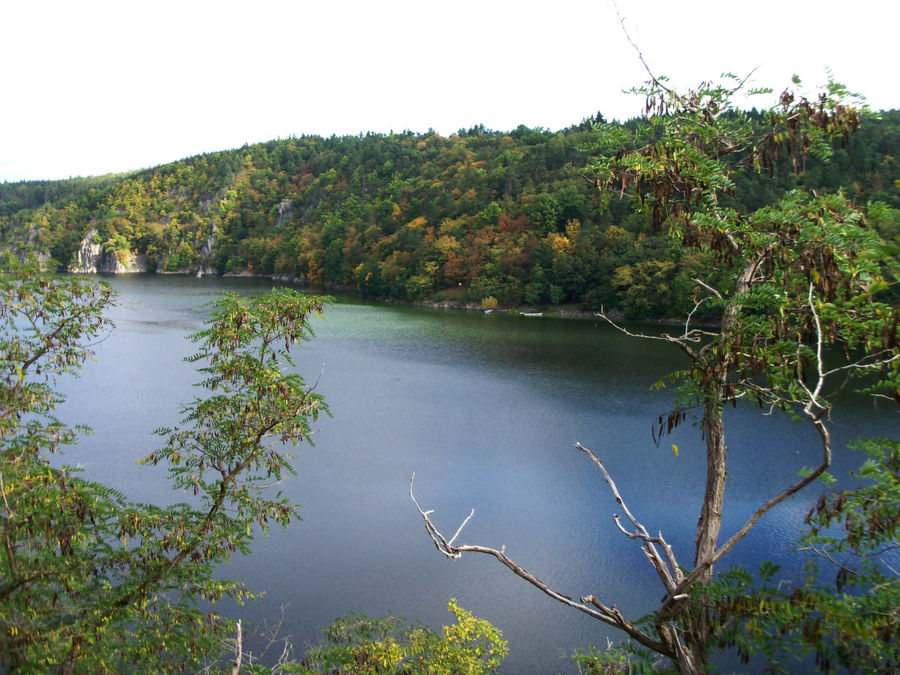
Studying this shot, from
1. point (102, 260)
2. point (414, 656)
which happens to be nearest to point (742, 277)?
point (414, 656)

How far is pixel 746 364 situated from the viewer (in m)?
3.27

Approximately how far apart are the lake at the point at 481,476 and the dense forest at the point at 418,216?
5.23m

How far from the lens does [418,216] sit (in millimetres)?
63031

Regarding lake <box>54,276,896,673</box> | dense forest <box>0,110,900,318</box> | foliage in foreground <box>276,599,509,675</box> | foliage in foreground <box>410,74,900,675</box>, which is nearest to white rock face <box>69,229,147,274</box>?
dense forest <box>0,110,900,318</box>

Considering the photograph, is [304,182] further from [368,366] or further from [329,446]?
[329,446]

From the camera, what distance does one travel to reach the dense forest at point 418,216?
130 ft

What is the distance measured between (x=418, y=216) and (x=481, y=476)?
51.2 meters

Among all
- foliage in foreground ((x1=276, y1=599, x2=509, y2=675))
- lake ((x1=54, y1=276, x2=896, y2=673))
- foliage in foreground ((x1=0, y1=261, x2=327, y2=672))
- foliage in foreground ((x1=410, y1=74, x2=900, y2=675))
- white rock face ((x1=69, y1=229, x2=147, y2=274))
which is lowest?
lake ((x1=54, y1=276, x2=896, y2=673))

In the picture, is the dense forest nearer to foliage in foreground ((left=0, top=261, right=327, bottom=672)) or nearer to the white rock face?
the white rock face

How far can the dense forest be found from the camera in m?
39.5

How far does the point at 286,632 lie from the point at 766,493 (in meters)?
10.0

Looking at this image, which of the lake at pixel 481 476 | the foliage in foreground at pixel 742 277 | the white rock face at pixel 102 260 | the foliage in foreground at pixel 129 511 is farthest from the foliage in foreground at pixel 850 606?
the white rock face at pixel 102 260

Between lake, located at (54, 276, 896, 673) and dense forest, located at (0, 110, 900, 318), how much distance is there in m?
5.23

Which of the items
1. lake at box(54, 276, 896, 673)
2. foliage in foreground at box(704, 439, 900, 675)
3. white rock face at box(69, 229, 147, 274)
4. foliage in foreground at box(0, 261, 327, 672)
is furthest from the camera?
→ white rock face at box(69, 229, 147, 274)
